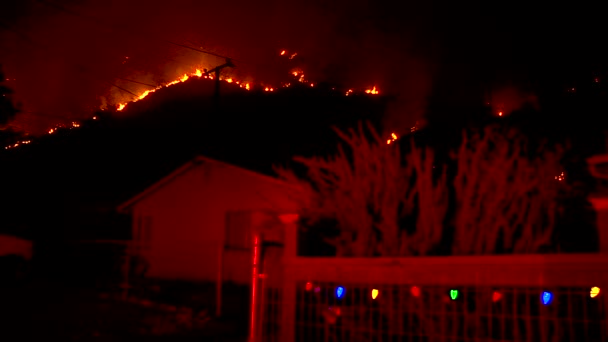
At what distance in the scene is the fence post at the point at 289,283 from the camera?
749 cm

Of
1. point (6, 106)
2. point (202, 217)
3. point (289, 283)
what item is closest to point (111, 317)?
point (289, 283)

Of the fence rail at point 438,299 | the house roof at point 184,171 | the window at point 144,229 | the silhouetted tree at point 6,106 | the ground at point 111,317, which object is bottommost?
the ground at point 111,317

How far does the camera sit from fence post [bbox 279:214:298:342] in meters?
7.49

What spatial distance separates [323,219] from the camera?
8.58 metres

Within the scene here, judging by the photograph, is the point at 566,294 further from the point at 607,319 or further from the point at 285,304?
the point at 285,304

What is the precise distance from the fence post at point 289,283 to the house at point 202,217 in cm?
793

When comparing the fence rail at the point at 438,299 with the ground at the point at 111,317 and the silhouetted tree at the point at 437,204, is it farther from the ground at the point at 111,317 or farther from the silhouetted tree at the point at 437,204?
the ground at the point at 111,317

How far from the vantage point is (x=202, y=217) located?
738 inches

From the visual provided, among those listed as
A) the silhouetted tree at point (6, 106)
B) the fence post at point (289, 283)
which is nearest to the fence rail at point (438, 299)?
the fence post at point (289, 283)

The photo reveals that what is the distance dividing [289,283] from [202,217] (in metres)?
11.3

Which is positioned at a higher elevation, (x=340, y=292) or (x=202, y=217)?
(x=202, y=217)

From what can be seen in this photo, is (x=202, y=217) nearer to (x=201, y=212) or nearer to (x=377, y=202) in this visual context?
(x=201, y=212)

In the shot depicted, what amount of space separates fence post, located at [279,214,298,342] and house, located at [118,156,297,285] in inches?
312

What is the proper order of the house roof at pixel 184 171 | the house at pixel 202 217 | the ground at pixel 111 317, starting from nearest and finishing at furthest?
the ground at pixel 111 317 < the house at pixel 202 217 < the house roof at pixel 184 171
